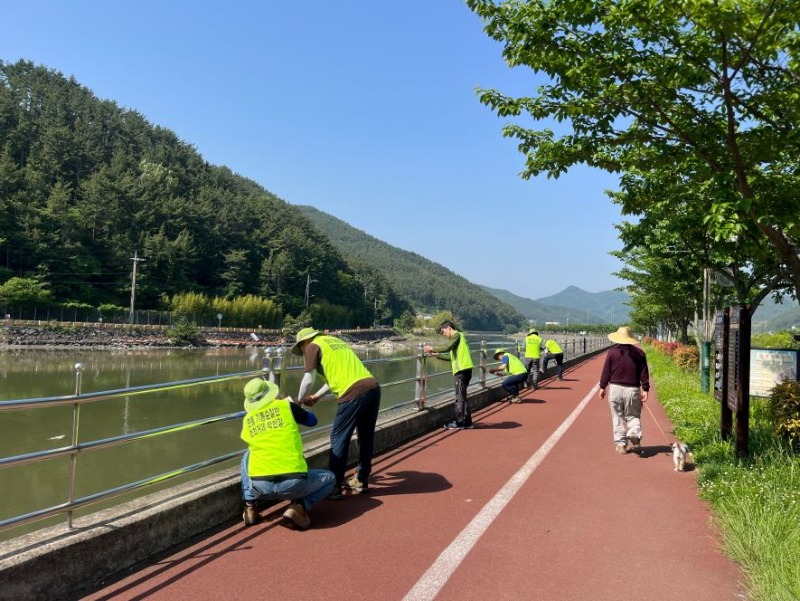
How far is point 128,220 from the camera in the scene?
89438 mm

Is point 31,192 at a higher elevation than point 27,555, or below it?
higher

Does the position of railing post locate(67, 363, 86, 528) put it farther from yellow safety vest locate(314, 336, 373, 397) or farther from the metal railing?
yellow safety vest locate(314, 336, 373, 397)

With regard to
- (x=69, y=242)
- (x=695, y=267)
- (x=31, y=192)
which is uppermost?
(x=31, y=192)

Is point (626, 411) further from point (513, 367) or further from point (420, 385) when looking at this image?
point (513, 367)

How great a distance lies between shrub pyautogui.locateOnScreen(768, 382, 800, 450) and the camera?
19.5 ft

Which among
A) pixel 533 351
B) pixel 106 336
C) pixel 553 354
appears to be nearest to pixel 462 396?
pixel 533 351

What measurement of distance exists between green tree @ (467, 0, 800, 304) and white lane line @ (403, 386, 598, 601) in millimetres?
3069

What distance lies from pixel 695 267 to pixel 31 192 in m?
92.6

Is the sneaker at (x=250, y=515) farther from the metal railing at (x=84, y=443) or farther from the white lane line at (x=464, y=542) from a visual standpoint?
the white lane line at (x=464, y=542)

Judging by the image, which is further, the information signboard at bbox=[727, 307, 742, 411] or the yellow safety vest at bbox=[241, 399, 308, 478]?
the information signboard at bbox=[727, 307, 742, 411]

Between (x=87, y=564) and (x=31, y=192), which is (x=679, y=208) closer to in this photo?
(x=87, y=564)

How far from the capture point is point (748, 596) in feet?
10.8

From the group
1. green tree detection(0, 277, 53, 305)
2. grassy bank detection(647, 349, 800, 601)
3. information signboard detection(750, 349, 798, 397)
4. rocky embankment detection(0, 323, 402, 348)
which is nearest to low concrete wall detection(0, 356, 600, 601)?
grassy bank detection(647, 349, 800, 601)

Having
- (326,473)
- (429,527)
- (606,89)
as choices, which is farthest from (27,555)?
(606,89)
